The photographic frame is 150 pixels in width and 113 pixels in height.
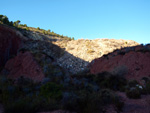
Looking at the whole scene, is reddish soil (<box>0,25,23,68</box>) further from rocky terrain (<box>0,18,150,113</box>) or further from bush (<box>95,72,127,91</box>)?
bush (<box>95,72,127,91</box>)

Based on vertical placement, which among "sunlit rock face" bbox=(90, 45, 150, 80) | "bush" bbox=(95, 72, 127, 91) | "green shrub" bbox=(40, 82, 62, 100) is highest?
"sunlit rock face" bbox=(90, 45, 150, 80)

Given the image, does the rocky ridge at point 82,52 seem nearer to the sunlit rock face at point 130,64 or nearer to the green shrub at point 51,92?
the sunlit rock face at point 130,64

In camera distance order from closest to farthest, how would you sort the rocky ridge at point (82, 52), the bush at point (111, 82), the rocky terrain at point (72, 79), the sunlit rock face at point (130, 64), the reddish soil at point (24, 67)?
the rocky terrain at point (72, 79)
the bush at point (111, 82)
the reddish soil at point (24, 67)
the sunlit rock face at point (130, 64)
the rocky ridge at point (82, 52)

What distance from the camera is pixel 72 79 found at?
38.5 ft

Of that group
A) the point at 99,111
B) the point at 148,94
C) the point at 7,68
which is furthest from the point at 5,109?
the point at 7,68

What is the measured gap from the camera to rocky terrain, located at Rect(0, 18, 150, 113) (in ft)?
19.0

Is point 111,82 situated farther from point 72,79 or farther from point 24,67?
point 24,67

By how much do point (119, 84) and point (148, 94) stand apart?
2790 millimetres

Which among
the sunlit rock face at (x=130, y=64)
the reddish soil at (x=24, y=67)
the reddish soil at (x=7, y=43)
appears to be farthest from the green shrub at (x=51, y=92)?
the reddish soil at (x=7, y=43)

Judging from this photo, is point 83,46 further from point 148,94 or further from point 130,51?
point 148,94

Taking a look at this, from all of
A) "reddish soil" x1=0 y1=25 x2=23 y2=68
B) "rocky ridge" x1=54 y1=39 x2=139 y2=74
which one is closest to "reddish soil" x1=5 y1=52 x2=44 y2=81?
"reddish soil" x1=0 y1=25 x2=23 y2=68

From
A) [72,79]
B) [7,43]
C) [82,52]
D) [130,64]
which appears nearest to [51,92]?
[72,79]

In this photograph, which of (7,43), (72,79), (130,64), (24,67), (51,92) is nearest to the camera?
(51,92)

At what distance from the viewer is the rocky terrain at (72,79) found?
19.0ft
